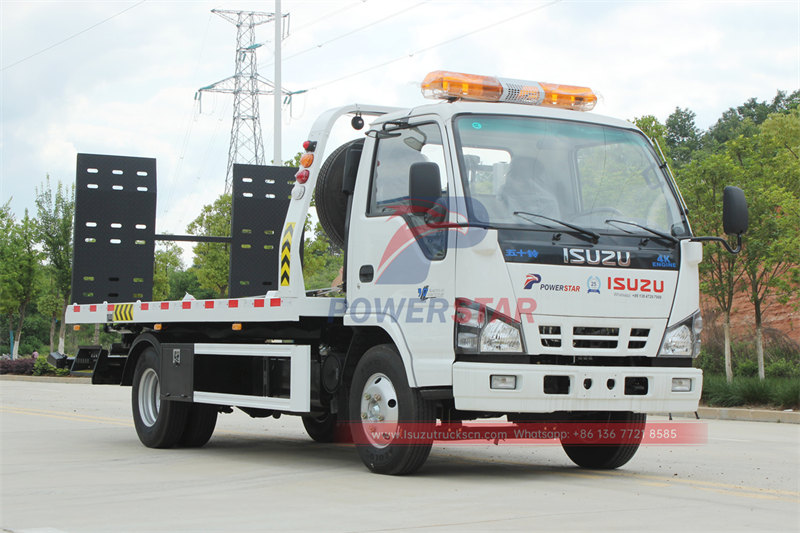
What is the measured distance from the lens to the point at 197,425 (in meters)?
10.9

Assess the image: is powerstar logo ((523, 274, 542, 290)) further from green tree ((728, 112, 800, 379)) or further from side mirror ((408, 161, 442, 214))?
green tree ((728, 112, 800, 379))

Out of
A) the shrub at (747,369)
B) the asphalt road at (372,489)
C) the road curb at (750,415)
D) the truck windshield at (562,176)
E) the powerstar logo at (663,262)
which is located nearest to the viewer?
the asphalt road at (372,489)

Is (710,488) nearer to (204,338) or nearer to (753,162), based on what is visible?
(204,338)

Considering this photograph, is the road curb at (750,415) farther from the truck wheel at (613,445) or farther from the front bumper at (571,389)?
the front bumper at (571,389)

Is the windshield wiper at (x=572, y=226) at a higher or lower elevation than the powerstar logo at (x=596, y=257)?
higher

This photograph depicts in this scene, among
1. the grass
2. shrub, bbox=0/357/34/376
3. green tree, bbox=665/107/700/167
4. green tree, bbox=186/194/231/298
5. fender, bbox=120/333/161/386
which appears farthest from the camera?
green tree, bbox=665/107/700/167

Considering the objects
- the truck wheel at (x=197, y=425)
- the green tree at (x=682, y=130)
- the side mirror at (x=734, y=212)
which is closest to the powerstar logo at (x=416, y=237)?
the side mirror at (x=734, y=212)

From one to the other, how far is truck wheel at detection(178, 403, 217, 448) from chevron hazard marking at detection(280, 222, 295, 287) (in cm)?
222

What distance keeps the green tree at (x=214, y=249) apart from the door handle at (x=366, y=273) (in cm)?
473

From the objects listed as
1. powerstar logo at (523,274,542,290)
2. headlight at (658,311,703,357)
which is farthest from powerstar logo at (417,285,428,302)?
headlight at (658,311,703,357)

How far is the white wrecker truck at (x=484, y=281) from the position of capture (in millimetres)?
7555

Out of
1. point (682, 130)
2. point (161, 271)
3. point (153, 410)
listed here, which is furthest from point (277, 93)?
point (682, 130)

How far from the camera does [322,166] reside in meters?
9.59

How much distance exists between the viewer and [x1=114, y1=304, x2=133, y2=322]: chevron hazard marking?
11.2 m
